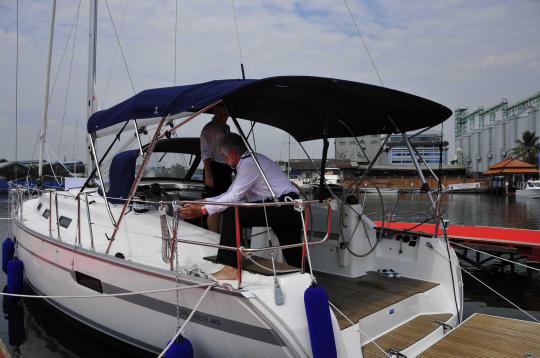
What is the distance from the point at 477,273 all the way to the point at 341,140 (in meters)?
6.10

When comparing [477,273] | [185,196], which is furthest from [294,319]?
[477,273]

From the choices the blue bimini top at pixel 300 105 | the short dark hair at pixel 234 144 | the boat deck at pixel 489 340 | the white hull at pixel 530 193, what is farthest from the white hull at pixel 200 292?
the white hull at pixel 530 193

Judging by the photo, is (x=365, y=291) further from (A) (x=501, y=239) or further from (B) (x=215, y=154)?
(A) (x=501, y=239)

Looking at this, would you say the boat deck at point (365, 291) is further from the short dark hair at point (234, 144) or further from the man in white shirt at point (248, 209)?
the short dark hair at point (234, 144)

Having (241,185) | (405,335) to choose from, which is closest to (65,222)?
(241,185)

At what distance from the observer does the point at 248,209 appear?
148 inches

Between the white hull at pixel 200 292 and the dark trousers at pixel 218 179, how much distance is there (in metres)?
0.84

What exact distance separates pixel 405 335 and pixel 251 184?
2.08 metres

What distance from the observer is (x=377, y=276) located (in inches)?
205

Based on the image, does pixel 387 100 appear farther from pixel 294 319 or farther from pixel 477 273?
pixel 477 273

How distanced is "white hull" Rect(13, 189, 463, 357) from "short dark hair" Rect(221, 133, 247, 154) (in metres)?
0.98

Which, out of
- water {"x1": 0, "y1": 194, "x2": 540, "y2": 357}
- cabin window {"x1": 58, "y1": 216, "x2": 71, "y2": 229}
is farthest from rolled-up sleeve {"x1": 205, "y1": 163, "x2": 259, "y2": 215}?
cabin window {"x1": 58, "y1": 216, "x2": 71, "y2": 229}

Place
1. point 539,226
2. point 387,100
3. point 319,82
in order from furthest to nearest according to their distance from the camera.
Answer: point 539,226 < point 387,100 < point 319,82

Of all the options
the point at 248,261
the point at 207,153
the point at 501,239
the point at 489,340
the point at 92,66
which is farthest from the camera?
the point at 501,239
